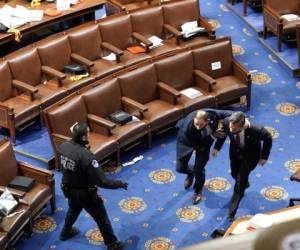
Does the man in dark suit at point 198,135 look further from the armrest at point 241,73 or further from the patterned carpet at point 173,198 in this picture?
the armrest at point 241,73

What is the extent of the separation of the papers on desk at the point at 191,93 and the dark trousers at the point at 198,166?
1334 millimetres

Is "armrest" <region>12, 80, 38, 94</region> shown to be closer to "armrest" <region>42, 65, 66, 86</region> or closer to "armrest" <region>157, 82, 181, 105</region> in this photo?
"armrest" <region>42, 65, 66, 86</region>

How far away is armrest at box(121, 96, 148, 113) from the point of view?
19.7ft

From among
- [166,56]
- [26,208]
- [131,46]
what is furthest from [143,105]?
[26,208]

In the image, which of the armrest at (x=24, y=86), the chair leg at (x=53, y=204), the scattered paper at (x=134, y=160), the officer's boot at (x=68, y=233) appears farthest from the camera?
the armrest at (x=24, y=86)

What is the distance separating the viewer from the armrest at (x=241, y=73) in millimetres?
6656

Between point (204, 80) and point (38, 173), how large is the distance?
2483mm

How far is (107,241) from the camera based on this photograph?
468cm

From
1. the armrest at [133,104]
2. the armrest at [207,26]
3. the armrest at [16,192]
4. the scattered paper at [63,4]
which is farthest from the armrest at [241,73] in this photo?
the armrest at [16,192]

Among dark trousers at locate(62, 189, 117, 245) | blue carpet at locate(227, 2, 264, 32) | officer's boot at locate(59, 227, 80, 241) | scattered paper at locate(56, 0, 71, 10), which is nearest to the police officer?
dark trousers at locate(62, 189, 117, 245)

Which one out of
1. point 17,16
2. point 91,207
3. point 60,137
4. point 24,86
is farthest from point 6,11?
point 91,207

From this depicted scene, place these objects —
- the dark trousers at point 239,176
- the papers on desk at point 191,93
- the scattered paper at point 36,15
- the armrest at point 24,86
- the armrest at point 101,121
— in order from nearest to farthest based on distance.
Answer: the dark trousers at point 239,176 < the armrest at point 101,121 < the armrest at point 24,86 < the papers on desk at point 191,93 < the scattered paper at point 36,15

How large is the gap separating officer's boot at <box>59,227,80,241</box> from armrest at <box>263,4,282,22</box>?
14.7ft

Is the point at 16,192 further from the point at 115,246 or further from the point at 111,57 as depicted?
the point at 111,57
